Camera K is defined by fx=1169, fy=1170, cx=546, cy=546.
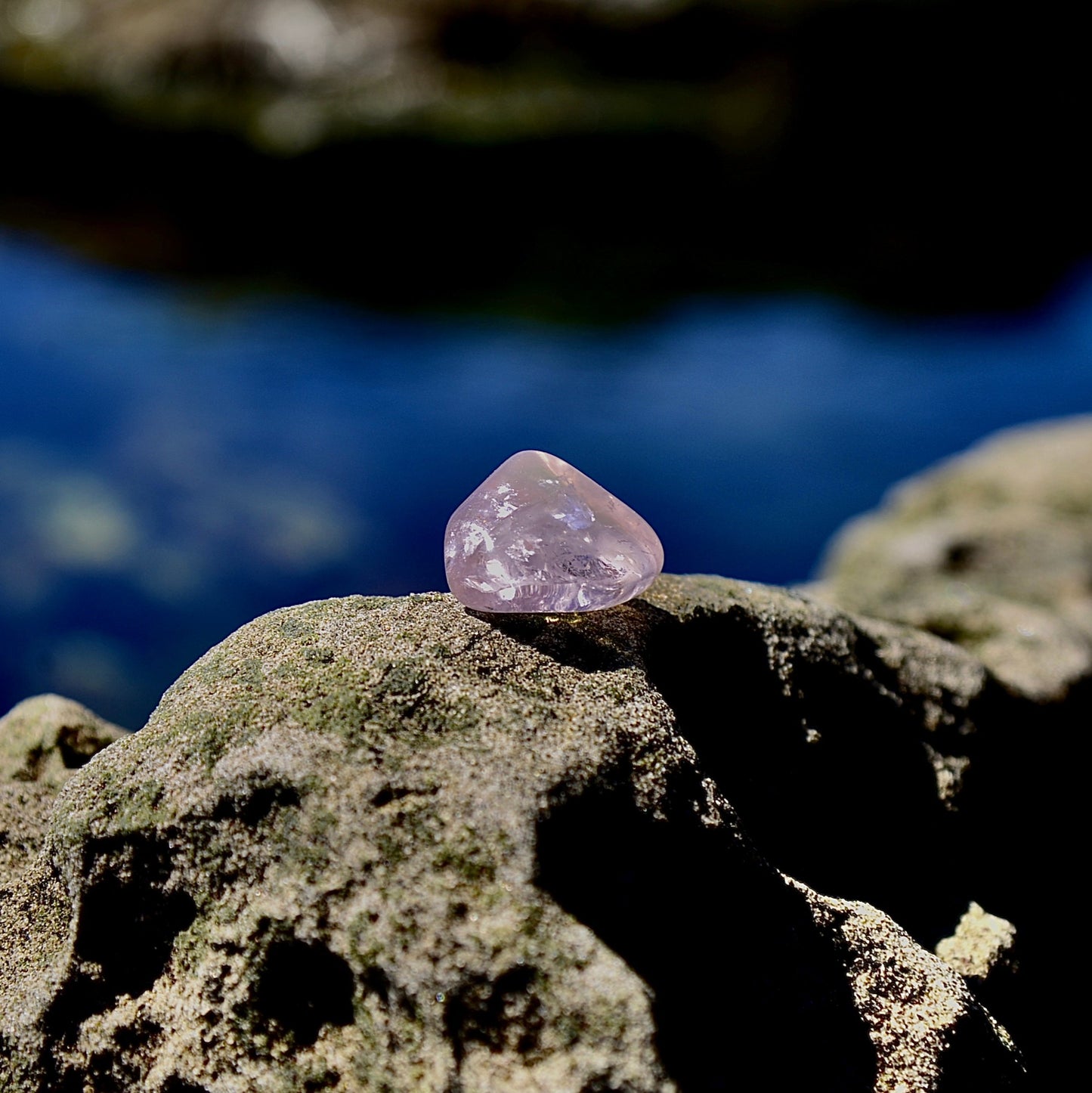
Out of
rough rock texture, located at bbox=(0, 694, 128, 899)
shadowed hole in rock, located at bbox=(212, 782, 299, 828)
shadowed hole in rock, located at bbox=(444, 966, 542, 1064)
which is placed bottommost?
shadowed hole in rock, located at bbox=(444, 966, 542, 1064)

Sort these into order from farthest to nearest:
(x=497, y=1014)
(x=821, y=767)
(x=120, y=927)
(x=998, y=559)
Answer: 1. (x=998, y=559)
2. (x=821, y=767)
3. (x=120, y=927)
4. (x=497, y=1014)

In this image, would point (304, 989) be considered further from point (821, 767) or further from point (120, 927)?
point (821, 767)

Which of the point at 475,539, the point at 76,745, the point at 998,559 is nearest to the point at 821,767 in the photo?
the point at 475,539

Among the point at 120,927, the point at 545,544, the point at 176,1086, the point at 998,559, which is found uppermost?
the point at 998,559

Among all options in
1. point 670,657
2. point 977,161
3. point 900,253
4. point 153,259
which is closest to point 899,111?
point 977,161

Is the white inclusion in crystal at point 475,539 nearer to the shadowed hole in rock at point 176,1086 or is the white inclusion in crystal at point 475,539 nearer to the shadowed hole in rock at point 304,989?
the shadowed hole in rock at point 304,989

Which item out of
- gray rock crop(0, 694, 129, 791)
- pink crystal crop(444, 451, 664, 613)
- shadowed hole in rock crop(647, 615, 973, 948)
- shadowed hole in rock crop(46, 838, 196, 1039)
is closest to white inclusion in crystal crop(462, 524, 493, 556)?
pink crystal crop(444, 451, 664, 613)

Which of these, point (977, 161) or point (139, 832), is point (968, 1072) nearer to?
point (139, 832)

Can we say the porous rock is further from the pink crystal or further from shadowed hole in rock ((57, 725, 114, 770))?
shadowed hole in rock ((57, 725, 114, 770))
